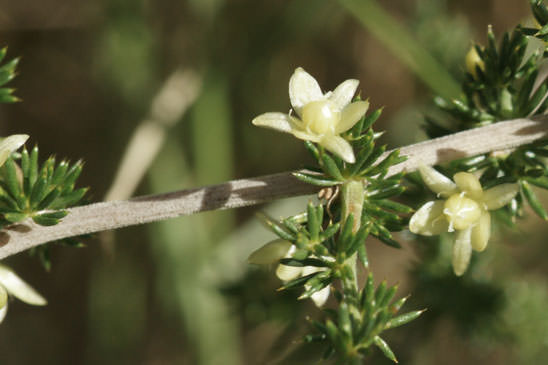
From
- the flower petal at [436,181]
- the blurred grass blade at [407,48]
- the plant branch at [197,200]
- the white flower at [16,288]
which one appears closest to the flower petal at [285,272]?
the plant branch at [197,200]

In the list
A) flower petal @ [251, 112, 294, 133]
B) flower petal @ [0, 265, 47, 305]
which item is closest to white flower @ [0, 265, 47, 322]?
flower petal @ [0, 265, 47, 305]

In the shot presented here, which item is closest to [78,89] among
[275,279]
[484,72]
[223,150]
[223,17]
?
[223,17]

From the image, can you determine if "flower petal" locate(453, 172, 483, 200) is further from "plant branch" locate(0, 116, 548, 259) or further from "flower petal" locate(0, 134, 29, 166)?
"flower petal" locate(0, 134, 29, 166)


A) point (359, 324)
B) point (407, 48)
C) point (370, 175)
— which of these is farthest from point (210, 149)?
point (359, 324)

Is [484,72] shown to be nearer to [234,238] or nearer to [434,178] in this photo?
[434,178]

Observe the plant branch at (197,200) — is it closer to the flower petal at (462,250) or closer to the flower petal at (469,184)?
the flower petal at (469,184)

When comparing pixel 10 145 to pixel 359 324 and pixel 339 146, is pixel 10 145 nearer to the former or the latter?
pixel 339 146

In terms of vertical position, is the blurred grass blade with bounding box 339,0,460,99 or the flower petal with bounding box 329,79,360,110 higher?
the flower petal with bounding box 329,79,360,110
